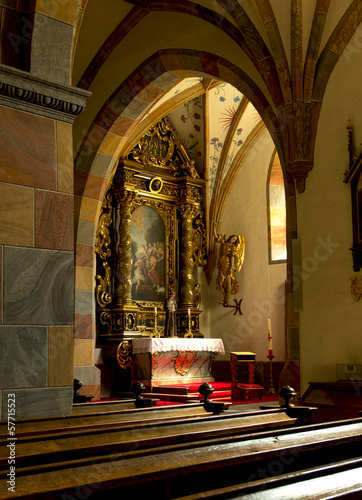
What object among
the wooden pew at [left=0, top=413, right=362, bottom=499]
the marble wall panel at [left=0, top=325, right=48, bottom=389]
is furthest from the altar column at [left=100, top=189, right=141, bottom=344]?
the wooden pew at [left=0, top=413, right=362, bottom=499]

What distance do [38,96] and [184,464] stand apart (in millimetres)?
2465

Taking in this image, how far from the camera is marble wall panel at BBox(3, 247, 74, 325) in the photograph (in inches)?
127

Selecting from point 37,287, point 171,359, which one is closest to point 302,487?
point 37,287

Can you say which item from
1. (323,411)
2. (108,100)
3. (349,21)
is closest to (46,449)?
(323,411)

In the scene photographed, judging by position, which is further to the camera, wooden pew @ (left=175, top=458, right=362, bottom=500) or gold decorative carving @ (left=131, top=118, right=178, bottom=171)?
gold decorative carving @ (left=131, top=118, right=178, bottom=171)

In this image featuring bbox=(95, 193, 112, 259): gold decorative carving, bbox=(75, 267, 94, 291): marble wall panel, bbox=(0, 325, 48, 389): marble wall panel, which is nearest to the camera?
bbox=(0, 325, 48, 389): marble wall panel

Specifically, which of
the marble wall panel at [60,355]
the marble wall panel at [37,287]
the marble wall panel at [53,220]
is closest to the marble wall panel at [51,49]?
the marble wall panel at [53,220]

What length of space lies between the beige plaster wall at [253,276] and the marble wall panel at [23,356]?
8300 millimetres

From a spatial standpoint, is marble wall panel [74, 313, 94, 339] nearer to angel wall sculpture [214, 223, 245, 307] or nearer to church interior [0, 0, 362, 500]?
church interior [0, 0, 362, 500]

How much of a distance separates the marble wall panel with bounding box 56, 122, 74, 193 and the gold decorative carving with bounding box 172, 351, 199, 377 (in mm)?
7387

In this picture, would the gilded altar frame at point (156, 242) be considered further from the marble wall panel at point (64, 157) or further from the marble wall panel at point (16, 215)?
the marble wall panel at point (16, 215)

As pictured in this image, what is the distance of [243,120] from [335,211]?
229 inches

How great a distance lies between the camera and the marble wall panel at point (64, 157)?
3.53 meters

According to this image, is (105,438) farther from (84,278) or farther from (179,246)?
(179,246)
